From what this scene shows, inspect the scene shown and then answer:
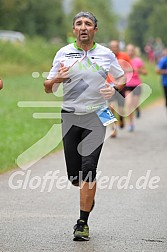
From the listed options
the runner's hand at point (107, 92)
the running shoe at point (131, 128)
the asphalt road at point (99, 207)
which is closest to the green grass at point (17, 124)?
the asphalt road at point (99, 207)

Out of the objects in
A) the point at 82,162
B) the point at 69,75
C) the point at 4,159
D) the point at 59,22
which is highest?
the point at 69,75

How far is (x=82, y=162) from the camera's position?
733 cm

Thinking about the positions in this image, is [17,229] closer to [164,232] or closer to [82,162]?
[82,162]

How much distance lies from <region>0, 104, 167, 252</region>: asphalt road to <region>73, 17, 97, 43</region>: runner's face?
1.85 m

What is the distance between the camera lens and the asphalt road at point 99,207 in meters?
7.01

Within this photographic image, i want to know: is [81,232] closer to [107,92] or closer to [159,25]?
[107,92]

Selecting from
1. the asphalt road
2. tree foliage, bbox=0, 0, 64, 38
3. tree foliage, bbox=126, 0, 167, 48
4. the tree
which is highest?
the asphalt road

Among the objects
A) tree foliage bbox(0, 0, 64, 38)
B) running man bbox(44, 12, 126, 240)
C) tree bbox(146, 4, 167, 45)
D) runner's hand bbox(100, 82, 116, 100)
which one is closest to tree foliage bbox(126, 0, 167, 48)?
tree bbox(146, 4, 167, 45)

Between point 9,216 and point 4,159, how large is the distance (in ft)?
13.9

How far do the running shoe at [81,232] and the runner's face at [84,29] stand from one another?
1706 mm

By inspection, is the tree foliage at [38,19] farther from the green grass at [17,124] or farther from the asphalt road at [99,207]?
the asphalt road at [99,207]

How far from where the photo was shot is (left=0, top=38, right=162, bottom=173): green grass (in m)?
14.2

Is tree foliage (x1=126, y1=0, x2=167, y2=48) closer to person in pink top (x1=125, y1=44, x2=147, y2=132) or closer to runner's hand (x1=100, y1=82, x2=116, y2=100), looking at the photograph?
person in pink top (x1=125, y1=44, x2=147, y2=132)

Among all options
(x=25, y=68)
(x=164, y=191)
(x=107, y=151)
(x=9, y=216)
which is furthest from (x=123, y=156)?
(x=25, y=68)
